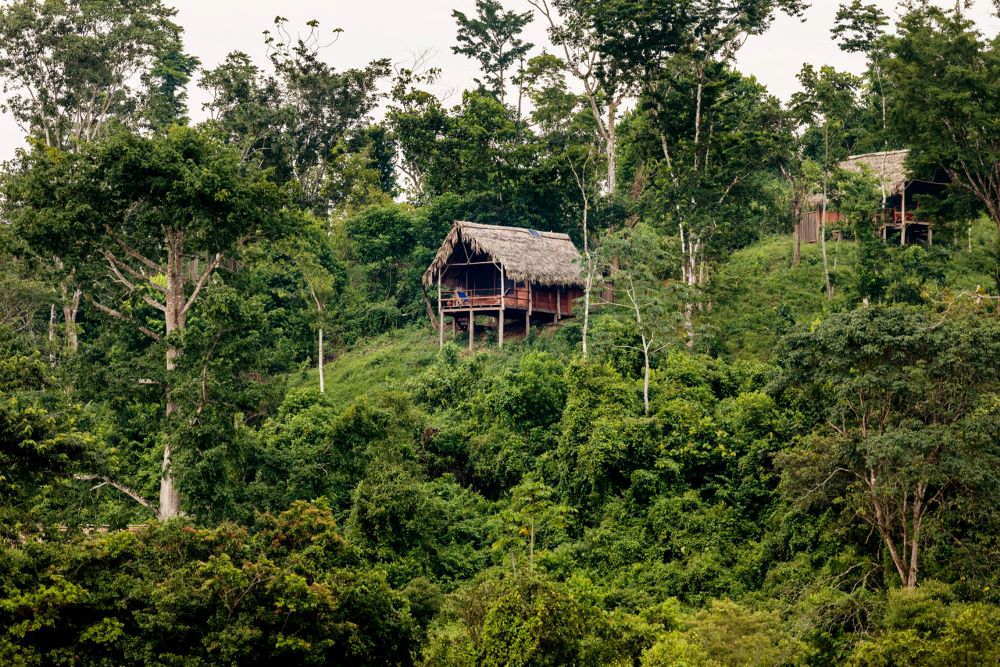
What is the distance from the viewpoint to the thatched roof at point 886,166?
39031 mm

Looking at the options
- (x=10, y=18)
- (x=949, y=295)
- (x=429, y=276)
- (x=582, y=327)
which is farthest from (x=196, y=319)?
(x=949, y=295)

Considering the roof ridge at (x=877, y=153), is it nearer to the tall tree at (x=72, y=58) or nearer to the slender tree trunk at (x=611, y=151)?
the slender tree trunk at (x=611, y=151)

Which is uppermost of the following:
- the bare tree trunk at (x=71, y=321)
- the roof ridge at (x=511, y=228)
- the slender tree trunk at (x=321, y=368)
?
the roof ridge at (x=511, y=228)

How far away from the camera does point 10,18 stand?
42562mm

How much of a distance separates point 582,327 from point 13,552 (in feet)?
68.1

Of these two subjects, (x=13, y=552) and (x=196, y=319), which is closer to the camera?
(x=13, y=552)

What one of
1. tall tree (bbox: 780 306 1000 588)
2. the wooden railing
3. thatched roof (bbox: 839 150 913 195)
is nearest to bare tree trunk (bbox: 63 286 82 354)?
the wooden railing

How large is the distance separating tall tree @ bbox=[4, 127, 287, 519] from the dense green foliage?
9cm

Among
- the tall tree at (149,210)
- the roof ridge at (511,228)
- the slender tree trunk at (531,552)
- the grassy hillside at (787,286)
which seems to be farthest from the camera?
the roof ridge at (511,228)

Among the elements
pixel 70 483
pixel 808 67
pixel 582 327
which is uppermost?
pixel 808 67

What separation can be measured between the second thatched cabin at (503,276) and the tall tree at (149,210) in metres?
11.8

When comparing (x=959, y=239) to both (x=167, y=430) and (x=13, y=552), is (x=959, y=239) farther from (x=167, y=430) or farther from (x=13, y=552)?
(x=13, y=552)

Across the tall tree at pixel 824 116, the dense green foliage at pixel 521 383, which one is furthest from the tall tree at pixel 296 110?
the tall tree at pixel 824 116

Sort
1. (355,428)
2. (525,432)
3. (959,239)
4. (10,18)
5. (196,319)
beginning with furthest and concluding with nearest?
(10,18)
(959,239)
(196,319)
(525,432)
(355,428)
